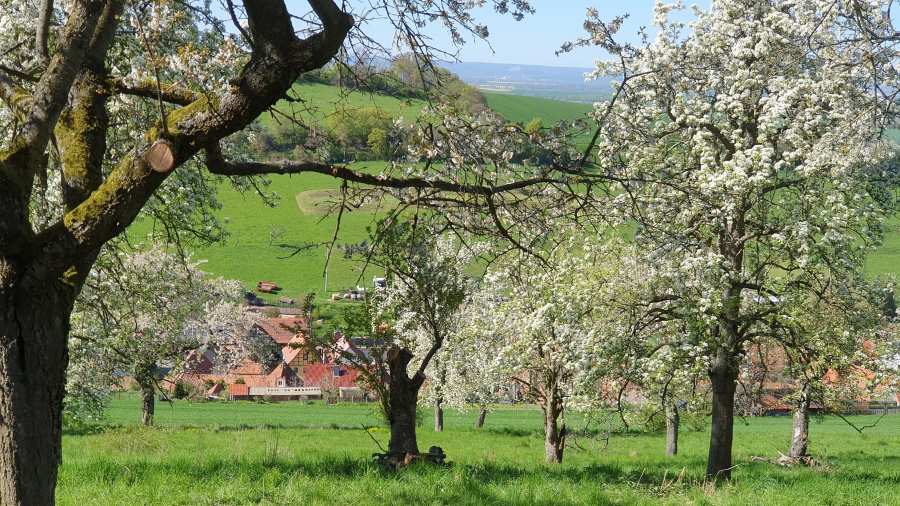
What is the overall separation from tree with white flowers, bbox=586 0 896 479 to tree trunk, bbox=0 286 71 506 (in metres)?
10.3

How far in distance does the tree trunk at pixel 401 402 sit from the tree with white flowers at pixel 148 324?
342cm

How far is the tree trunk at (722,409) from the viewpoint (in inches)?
662

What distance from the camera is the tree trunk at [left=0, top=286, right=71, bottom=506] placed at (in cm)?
479

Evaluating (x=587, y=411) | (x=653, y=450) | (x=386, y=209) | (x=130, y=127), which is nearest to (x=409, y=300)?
(x=587, y=411)

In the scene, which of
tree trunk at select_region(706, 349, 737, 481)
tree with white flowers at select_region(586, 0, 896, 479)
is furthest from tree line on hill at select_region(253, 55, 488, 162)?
tree trunk at select_region(706, 349, 737, 481)

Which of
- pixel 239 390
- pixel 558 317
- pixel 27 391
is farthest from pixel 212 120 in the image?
pixel 239 390

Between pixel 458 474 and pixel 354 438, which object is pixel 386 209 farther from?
pixel 354 438

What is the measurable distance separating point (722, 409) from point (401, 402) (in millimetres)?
7282

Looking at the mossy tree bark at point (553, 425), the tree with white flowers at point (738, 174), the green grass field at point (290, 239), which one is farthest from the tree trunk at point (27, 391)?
the green grass field at point (290, 239)

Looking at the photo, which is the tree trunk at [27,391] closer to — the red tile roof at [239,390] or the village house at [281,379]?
the village house at [281,379]

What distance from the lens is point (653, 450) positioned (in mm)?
33938

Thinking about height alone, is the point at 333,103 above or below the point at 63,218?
above

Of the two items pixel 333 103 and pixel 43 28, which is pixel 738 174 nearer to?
pixel 333 103

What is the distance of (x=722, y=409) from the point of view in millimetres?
17000
